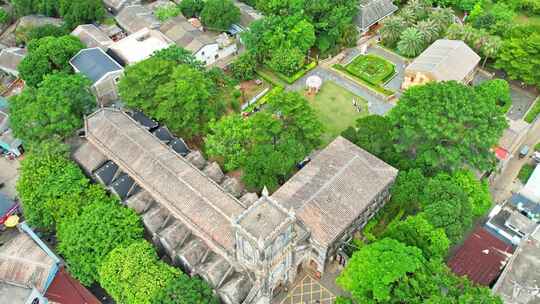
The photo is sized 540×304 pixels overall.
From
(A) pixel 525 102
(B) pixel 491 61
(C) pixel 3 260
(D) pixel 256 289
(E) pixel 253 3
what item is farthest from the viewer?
(E) pixel 253 3

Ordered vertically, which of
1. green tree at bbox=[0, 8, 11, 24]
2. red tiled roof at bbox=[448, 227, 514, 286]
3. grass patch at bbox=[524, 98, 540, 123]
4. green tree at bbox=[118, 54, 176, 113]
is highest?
green tree at bbox=[0, 8, 11, 24]

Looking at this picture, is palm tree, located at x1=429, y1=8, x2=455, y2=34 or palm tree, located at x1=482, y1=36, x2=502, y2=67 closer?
palm tree, located at x1=482, y1=36, x2=502, y2=67

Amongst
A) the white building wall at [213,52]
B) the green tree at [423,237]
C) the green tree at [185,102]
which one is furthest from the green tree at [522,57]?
the green tree at [185,102]

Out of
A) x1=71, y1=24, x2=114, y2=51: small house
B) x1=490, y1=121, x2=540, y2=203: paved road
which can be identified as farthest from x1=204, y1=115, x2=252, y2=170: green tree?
x1=490, y1=121, x2=540, y2=203: paved road

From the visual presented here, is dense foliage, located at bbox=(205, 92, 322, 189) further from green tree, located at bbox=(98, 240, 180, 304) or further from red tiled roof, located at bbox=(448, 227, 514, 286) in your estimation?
red tiled roof, located at bbox=(448, 227, 514, 286)

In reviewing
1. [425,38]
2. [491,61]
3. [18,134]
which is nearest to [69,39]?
[18,134]

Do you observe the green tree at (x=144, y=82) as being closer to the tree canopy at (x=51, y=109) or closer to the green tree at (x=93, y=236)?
the tree canopy at (x=51, y=109)

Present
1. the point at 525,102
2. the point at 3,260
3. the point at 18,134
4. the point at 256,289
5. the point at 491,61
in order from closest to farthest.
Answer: the point at 256,289
the point at 3,260
the point at 18,134
the point at 525,102
the point at 491,61

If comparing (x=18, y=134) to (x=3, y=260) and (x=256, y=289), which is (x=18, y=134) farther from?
(x=256, y=289)
